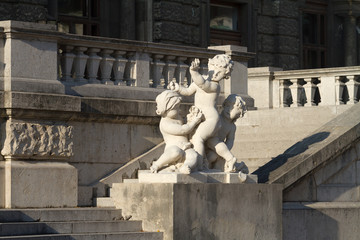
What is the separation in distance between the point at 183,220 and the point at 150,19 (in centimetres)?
1159

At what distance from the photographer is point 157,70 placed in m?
15.5

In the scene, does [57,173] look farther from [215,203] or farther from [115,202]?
[215,203]

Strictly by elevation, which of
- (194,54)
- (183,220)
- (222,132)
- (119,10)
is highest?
(119,10)

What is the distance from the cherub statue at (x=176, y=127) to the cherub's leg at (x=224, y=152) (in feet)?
1.09

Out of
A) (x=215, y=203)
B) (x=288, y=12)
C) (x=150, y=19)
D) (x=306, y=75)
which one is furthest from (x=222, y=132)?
(x=288, y=12)

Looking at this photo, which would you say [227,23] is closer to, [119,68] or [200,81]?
[119,68]

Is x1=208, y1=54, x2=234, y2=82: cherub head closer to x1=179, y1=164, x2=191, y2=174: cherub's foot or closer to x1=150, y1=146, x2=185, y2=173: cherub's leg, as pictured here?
x1=150, y1=146, x2=185, y2=173: cherub's leg

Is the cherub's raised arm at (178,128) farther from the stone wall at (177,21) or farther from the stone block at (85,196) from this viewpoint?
the stone wall at (177,21)

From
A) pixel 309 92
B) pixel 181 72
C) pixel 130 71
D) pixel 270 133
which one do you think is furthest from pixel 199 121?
pixel 309 92

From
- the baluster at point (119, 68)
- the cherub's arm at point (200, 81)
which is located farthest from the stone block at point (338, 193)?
the baluster at point (119, 68)

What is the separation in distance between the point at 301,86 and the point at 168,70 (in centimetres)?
422

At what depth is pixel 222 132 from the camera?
13.9 m

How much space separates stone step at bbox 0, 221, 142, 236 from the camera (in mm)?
11977

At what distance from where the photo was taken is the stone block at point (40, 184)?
13250 mm
